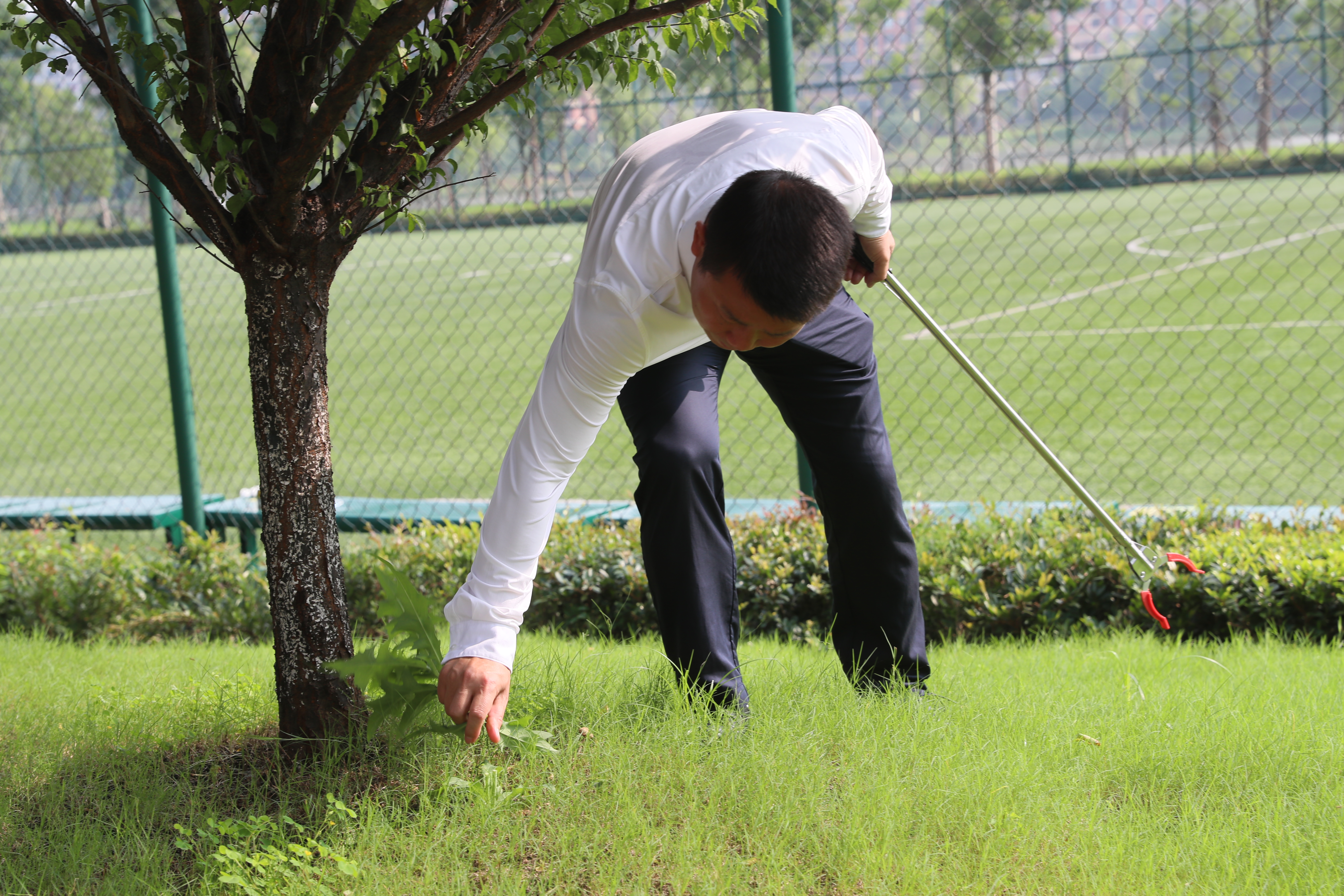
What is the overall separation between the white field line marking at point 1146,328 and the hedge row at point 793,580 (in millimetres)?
5894

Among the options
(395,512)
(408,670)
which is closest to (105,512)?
(395,512)

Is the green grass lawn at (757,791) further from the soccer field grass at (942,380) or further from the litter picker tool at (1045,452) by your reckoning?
the soccer field grass at (942,380)

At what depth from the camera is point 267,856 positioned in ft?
6.30

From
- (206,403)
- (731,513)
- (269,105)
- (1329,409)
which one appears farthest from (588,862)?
(206,403)

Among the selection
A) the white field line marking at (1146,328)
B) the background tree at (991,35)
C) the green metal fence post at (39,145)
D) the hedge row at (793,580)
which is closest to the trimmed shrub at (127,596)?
the hedge row at (793,580)

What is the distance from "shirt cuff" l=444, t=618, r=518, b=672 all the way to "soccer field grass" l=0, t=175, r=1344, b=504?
4.44 metres

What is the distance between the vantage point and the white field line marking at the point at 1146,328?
9.88 m

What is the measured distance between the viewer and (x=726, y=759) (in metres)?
2.23

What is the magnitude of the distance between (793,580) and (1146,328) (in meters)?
6.92

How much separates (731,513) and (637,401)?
2.22 m

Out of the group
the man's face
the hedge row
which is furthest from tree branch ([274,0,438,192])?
the hedge row

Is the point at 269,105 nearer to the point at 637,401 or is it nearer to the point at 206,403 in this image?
the point at 637,401

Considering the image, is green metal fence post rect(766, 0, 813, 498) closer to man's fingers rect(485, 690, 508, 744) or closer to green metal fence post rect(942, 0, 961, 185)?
green metal fence post rect(942, 0, 961, 185)

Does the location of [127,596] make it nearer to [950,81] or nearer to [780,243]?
[780,243]
